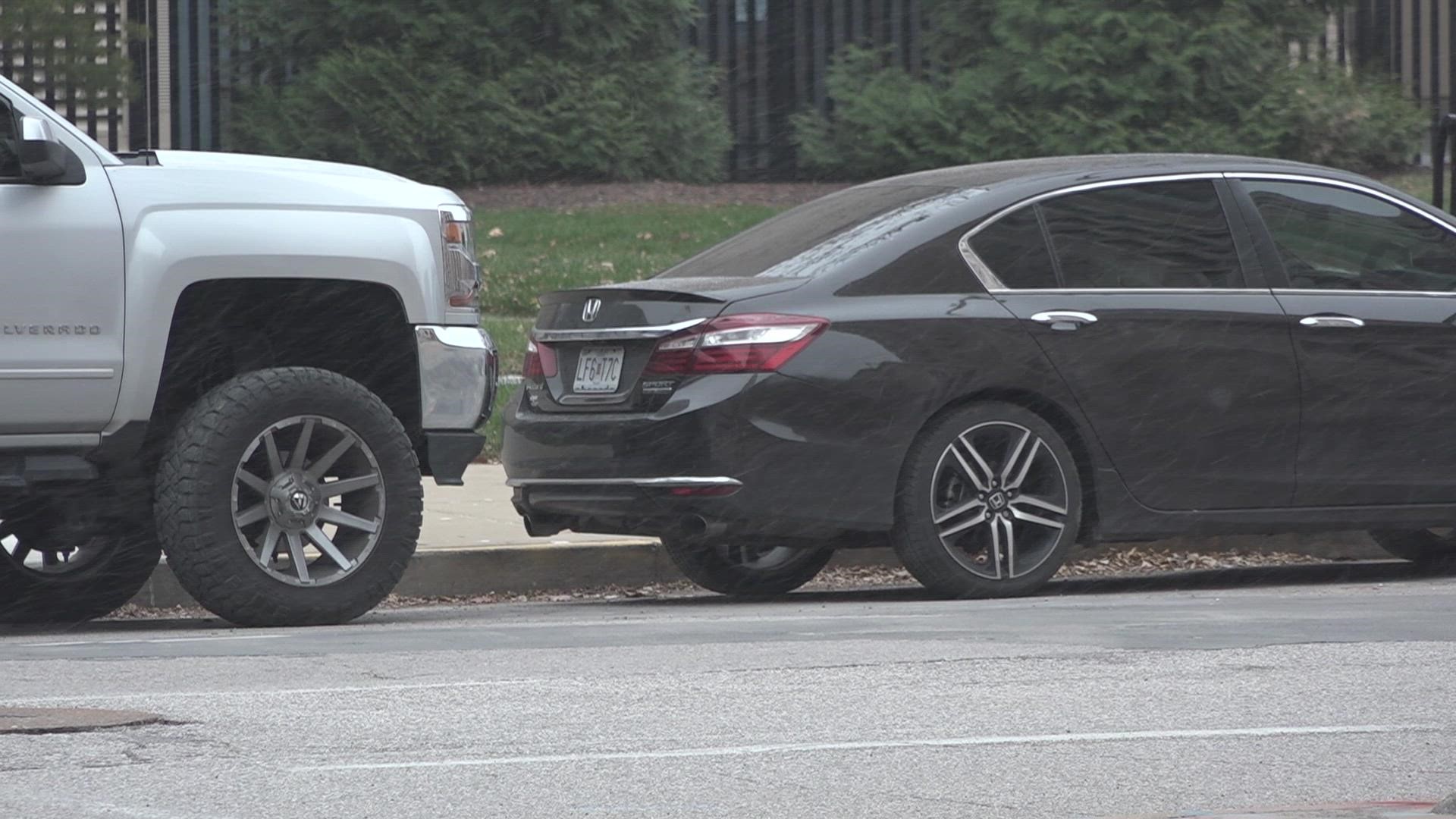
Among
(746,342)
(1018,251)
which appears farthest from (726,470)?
(1018,251)

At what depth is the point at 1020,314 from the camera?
28.3 feet

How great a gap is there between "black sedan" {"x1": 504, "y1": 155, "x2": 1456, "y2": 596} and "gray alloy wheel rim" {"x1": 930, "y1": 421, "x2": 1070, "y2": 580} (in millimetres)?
11

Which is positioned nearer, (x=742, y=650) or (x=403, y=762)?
(x=403, y=762)

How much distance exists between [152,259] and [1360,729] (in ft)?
13.1

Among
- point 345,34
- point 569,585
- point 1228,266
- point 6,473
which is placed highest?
point 345,34

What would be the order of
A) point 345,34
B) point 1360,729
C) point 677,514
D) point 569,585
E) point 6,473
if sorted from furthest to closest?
point 345,34 → point 569,585 → point 677,514 → point 6,473 → point 1360,729

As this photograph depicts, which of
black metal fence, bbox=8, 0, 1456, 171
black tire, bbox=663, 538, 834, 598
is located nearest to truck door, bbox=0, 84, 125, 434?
black tire, bbox=663, 538, 834, 598

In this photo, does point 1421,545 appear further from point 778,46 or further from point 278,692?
point 778,46

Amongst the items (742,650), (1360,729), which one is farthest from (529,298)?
(1360,729)

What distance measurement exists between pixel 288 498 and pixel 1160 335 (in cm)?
305

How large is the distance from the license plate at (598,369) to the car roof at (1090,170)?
4.57 ft

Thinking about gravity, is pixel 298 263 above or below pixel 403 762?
above

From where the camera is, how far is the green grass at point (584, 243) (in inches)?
763

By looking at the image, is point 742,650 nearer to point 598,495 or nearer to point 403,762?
point 598,495
